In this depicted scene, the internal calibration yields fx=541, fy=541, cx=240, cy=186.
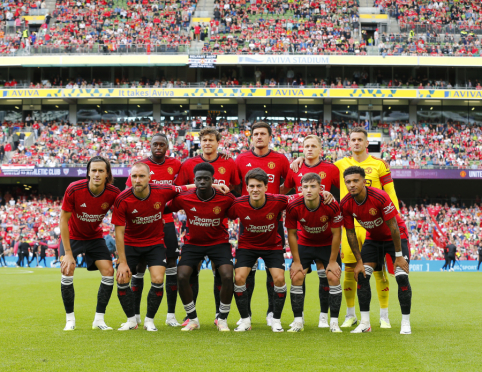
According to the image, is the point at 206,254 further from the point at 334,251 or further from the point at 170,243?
the point at 334,251

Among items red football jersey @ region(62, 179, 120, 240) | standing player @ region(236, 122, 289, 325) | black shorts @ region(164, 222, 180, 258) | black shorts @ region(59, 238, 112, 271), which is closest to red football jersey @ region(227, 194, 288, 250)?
standing player @ region(236, 122, 289, 325)

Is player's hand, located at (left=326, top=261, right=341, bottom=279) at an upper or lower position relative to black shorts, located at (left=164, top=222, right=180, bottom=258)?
lower

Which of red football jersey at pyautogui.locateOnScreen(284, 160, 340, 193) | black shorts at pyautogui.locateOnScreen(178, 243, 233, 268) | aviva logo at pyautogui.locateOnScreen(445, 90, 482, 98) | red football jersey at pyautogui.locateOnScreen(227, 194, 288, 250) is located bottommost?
black shorts at pyautogui.locateOnScreen(178, 243, 233, 268)

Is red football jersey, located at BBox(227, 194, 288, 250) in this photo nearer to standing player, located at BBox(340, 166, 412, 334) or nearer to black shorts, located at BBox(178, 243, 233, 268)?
black shorts, located at BBox(178, 243, 233, 268)

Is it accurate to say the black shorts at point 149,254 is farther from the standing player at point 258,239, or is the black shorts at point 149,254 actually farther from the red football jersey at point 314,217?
the red football jersey at point 314,217

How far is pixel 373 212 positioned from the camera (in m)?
7.12

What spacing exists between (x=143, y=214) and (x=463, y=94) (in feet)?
120

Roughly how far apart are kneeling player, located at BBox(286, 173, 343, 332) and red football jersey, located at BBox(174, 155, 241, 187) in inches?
49.4

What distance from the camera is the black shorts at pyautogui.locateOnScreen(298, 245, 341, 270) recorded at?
760cm

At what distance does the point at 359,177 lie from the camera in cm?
698

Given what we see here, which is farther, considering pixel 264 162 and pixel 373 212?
pixel 264 162

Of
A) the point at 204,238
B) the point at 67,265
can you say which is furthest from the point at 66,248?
the point at 204,238

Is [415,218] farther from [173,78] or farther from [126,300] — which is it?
[126,300]

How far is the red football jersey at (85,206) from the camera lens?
7.36m
